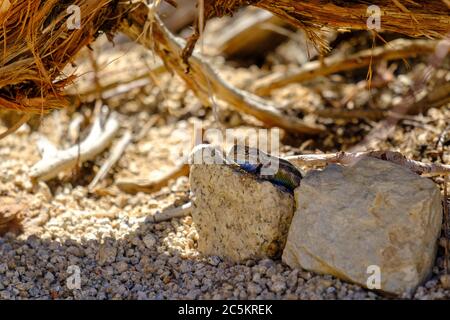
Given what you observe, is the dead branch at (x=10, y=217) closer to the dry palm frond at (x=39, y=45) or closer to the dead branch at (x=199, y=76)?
the dry palm frond at (x=39, y=45)

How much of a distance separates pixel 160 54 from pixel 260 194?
1.10 meters

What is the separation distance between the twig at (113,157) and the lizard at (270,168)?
116cm

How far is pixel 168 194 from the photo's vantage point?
3.40 meters

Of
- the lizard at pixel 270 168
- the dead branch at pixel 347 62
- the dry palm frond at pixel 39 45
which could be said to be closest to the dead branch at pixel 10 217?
the dry palm frond at pixel 39 45

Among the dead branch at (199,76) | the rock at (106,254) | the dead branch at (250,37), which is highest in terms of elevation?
the dead branch at (250,37)

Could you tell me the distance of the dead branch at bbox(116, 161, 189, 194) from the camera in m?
3.49

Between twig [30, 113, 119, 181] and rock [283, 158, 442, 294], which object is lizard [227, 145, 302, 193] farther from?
twig [30, 113, 119, 181]

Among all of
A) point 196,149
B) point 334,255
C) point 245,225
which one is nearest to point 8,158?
point 196,149

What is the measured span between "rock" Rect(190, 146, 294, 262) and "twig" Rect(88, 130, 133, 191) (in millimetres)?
1043

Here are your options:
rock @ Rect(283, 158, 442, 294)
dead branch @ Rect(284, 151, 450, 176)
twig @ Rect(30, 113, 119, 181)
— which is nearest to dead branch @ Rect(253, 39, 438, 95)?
twig @ Rect(30, 113, 119, 181)

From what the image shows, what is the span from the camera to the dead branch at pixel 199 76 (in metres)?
3.24

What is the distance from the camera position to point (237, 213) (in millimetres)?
2621

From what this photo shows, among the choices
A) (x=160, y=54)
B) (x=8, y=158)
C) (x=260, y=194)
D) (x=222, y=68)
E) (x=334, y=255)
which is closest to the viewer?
(x=334, y=255)
